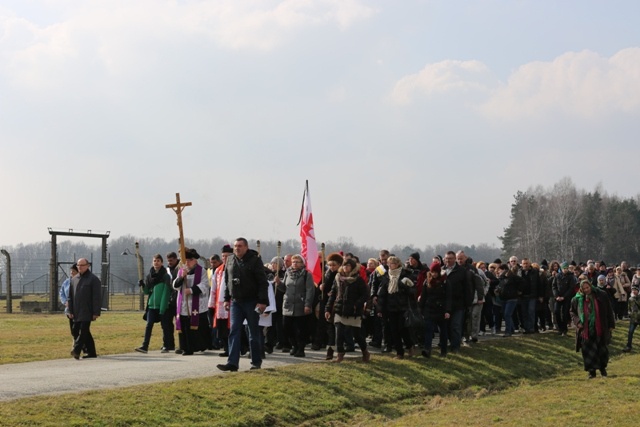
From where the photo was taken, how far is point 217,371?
1608 cm

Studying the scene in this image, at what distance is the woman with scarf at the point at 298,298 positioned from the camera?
61.8 feet

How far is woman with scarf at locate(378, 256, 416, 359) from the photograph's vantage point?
60.6 feet

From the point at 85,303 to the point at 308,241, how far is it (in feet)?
17.2

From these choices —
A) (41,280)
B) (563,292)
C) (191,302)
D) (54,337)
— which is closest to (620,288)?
(563,292)

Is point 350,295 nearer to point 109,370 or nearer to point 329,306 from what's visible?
point 329,306

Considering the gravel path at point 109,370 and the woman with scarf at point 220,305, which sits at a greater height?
the woman with scarf at point 220,305

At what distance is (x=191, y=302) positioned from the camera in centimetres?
1900

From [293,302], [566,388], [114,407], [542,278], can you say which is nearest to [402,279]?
[293,302]

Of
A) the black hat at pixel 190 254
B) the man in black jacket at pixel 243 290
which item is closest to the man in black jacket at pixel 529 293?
the black hat at pixel 190 254

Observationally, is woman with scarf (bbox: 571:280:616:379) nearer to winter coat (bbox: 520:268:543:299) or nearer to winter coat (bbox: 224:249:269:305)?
winter coat (bbox: 224:249:269:305)

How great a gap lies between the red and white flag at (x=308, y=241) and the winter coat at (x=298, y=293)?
75.8 inches

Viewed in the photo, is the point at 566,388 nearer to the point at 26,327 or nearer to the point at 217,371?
the point at 217,371

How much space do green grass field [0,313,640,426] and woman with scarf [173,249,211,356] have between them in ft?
7.44

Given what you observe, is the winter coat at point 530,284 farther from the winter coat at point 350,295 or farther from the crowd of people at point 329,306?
the winter coat at point 350,295
